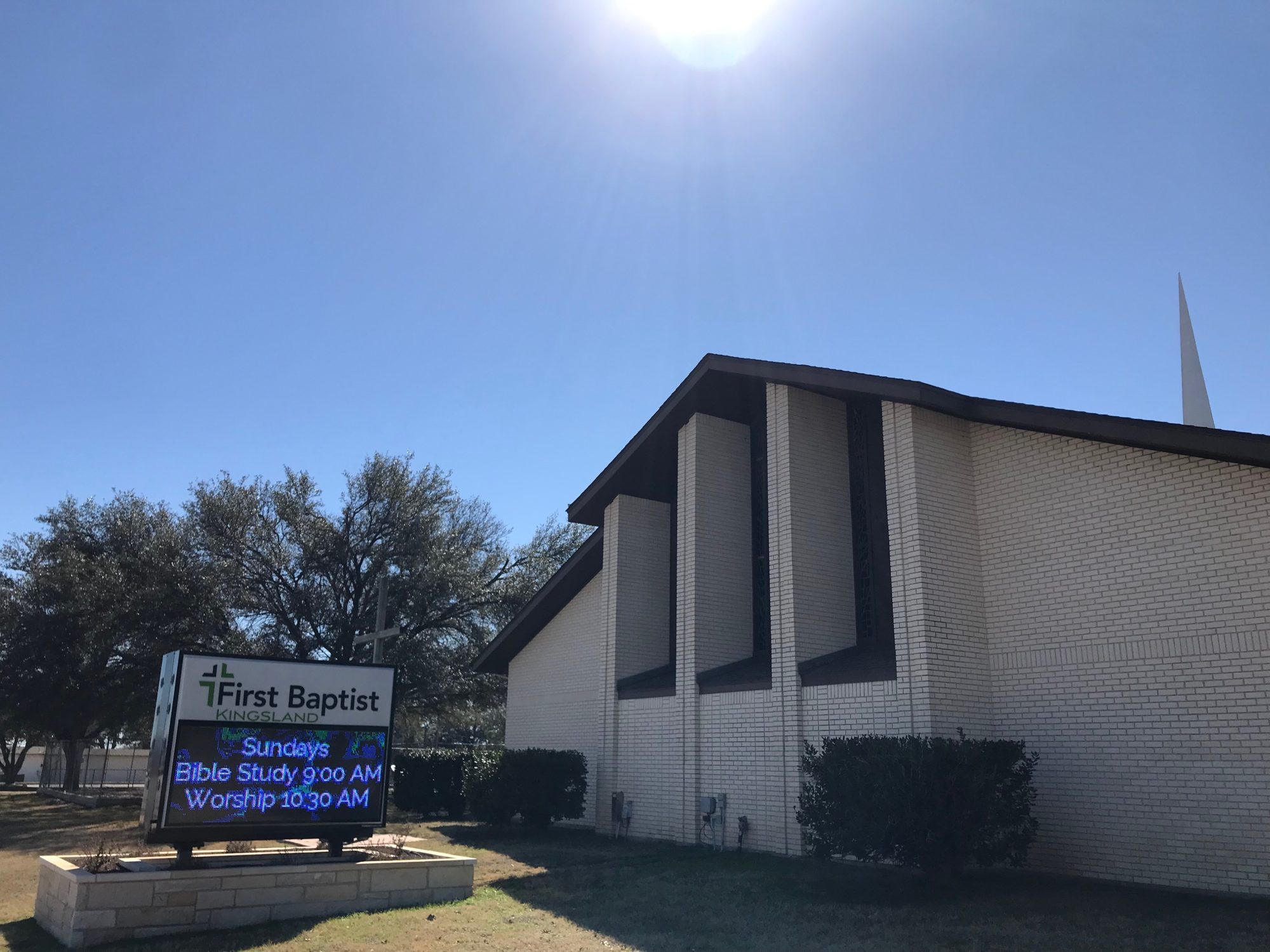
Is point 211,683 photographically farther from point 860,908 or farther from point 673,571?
point 673,571

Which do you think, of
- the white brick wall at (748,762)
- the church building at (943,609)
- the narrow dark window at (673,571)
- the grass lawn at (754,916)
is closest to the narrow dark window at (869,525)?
the church building at (943,609)

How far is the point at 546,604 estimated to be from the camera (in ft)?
75.2

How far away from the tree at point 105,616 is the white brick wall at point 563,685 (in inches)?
368

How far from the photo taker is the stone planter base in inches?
363

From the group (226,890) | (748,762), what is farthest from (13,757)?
(226,890)

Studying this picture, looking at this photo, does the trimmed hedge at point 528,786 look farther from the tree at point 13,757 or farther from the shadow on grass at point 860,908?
the tree at point 13,757

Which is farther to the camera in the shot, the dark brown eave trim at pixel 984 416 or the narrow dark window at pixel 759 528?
the narrow dark window at pixel 759 528

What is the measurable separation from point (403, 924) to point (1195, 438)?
10525 millimetres

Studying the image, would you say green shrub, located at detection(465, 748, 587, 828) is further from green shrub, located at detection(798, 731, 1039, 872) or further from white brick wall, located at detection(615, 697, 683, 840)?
green shrub, located at detection(798, 731, 1039, 872)

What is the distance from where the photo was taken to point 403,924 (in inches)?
393

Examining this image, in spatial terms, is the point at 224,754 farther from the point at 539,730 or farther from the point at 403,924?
the point at 539,730

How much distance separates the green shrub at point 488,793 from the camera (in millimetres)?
19125

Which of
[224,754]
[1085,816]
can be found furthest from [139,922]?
[1085,816]

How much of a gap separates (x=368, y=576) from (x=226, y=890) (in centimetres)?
2037
